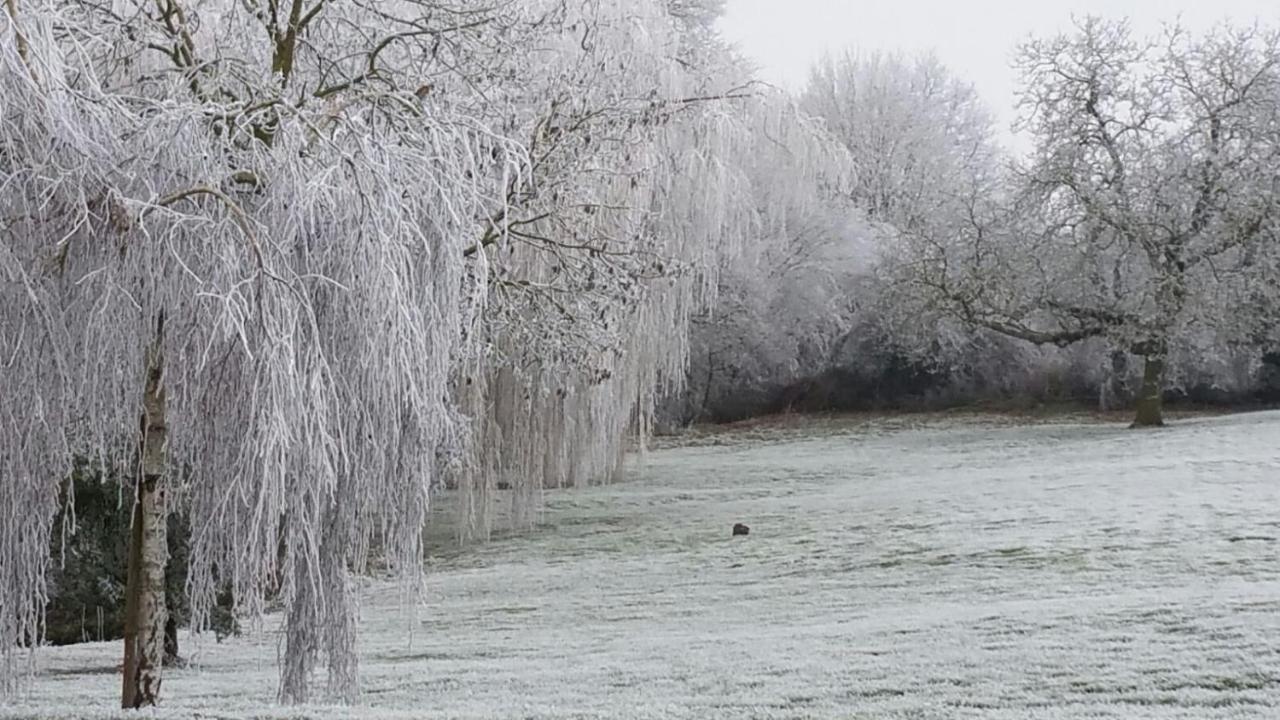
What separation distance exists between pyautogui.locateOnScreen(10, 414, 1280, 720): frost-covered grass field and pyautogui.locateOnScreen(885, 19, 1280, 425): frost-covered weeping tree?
238 centimetres

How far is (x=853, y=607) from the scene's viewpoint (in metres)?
8.62

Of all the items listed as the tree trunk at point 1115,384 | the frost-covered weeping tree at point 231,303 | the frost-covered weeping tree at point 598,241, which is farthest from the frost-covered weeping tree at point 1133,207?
the frost-covered weeping tree at point 231,303

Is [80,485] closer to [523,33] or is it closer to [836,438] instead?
[523,33]

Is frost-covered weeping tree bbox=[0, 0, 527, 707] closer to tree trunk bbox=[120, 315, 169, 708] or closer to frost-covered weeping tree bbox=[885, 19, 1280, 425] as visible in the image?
tree trunk bbox=[120, 315, 169, 708]

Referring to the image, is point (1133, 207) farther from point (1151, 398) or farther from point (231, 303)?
point (231, 303)

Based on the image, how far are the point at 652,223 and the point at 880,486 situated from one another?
516 centimetres

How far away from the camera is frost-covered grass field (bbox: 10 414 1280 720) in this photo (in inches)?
219

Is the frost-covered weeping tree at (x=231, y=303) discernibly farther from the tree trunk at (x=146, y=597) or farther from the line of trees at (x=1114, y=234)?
the line of trees at (x=1114, y=234)

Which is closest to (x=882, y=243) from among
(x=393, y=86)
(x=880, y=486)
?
(x=880, y=486)

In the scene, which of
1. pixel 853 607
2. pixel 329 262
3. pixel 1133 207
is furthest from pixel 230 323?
pixel 1133 207

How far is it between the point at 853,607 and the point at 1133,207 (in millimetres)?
12242

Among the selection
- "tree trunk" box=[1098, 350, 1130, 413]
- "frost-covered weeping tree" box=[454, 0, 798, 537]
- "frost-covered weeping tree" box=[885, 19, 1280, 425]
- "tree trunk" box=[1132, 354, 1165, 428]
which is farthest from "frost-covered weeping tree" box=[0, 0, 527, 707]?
"tree trunk" box=[1098, 350, 1130, 413]

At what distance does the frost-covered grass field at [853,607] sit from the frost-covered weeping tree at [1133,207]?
2.38 metres

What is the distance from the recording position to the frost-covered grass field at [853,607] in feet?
18.2
